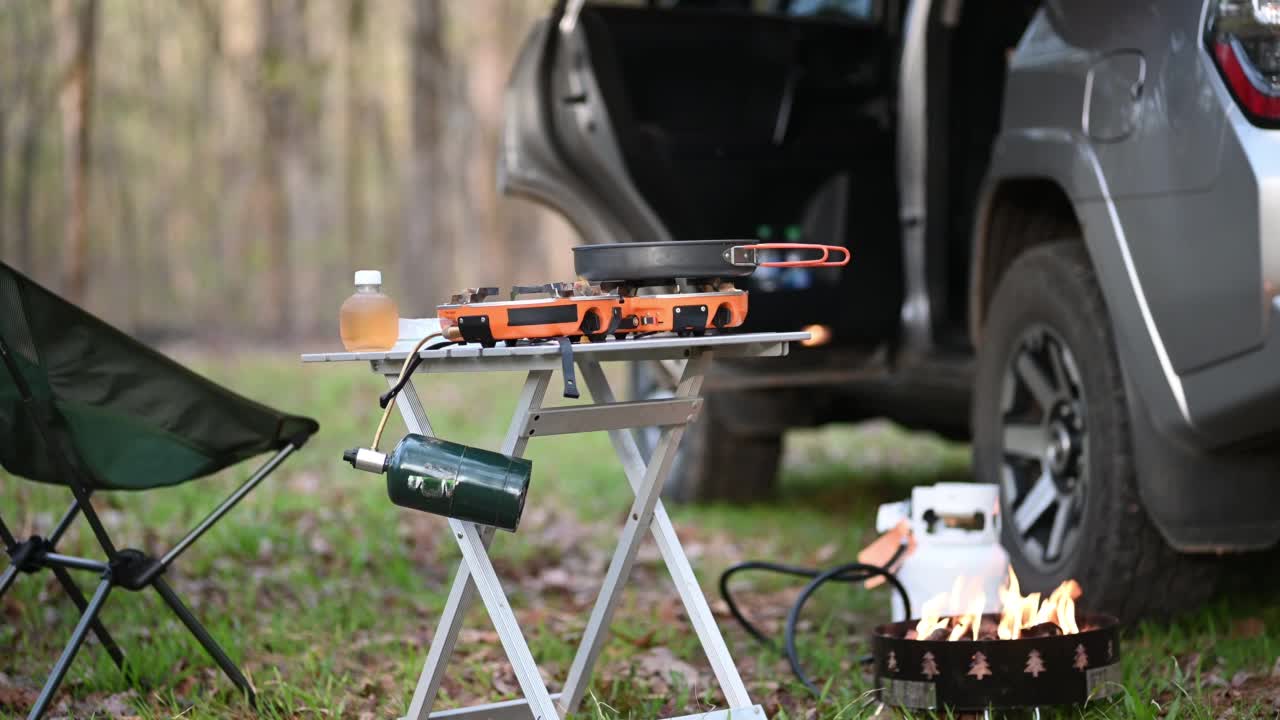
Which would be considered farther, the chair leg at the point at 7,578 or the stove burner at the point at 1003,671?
the chair leg at the point at 7,578

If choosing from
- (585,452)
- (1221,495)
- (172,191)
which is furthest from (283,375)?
(172,191)

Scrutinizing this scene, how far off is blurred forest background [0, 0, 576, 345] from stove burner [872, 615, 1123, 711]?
515 inches

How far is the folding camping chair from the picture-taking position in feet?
10.0

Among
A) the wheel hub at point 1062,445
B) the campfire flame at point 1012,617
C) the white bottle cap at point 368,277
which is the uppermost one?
the white bottle cap at point 368,277

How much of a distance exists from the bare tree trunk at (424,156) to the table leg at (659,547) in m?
14.2

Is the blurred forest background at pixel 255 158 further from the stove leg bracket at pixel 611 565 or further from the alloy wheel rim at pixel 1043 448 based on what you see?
the stove leg bracket at pixel 611 565

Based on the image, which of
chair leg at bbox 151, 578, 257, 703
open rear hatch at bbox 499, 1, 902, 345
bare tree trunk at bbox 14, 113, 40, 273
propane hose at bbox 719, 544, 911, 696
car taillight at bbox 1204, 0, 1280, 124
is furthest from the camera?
bare tree trunk at bbox 14, 113, 40, 273

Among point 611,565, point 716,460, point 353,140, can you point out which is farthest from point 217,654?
point 353,140

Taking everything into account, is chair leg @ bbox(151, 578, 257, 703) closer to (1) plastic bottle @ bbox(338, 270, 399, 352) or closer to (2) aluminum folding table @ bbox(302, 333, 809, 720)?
(2) aluminum folding table @ bbox(302, 333, 809, 720)

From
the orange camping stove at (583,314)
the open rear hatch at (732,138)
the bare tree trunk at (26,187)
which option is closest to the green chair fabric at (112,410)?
the orange camping stove at (583,314)

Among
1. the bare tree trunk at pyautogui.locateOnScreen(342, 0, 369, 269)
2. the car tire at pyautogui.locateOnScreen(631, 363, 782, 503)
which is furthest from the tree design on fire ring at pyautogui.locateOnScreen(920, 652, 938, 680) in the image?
the bare tree trunk at pyautogui.locateOnScreen(342, 0, 369, 269)

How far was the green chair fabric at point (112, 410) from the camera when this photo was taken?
10.1ft

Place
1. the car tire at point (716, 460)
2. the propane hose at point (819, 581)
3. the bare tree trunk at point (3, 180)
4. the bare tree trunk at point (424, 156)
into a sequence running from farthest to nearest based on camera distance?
the bare tree trunk at point (3, 180)
the bare tree trunk at point (424, 156)
the car tire at point (716, 460)
the propane hose at point (819, 581)

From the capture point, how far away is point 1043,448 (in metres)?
3.78
